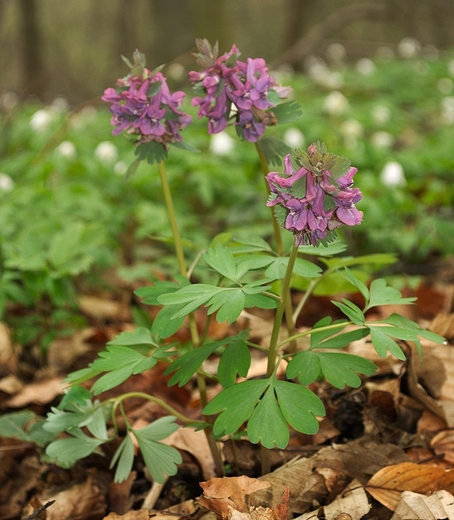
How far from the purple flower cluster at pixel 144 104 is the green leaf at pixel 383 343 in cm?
71

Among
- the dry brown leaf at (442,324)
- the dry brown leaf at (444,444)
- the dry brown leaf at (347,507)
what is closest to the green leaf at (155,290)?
the dry brown leaf at (347,507)

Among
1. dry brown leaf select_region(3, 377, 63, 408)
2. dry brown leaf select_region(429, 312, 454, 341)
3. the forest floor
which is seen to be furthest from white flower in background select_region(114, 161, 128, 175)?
dry brown leaf select_region(429, 312, 454, 341)

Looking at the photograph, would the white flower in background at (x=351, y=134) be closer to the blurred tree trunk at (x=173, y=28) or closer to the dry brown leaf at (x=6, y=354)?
the dry brown leaf at (x=6, y=354)

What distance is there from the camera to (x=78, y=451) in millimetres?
1497

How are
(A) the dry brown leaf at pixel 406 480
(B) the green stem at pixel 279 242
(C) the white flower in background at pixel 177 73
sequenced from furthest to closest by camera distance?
(C) the white flower in background at pixel 177 73, (B) the green stem at pixel 279 242, (A) the dry brown leaf at pixel 406 480

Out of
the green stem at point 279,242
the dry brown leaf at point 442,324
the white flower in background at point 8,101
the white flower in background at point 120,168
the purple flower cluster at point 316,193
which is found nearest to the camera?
the purple flower cluster at point 316,193

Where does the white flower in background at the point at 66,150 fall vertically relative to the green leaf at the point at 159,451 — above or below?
above

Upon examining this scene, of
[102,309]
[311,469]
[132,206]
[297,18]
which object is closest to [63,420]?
[311,469]

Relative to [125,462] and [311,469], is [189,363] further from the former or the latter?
[311,469]

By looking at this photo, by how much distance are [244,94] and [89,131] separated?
4.64 meters

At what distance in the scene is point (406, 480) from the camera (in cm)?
150

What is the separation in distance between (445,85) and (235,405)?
931 cm

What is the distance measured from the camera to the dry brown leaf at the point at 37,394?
225 centimetres

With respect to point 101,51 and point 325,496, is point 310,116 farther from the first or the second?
point 101,51
